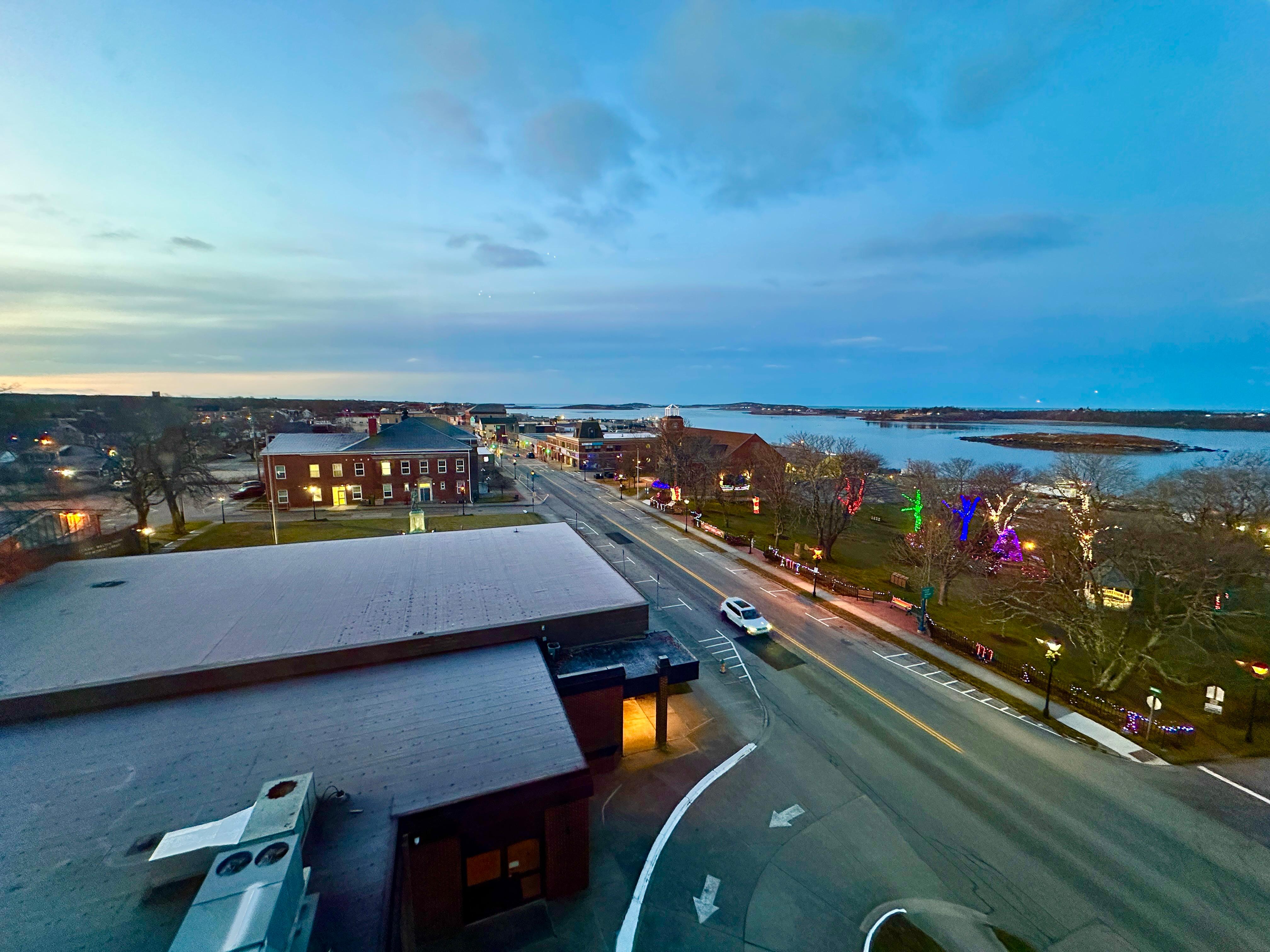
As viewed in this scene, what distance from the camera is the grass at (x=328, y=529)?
124 ft

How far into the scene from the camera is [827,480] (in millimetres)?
40906

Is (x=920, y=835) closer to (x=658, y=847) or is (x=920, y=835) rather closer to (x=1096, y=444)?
(x=658, y=847)

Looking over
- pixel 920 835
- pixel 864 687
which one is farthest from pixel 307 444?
pixel 920 835

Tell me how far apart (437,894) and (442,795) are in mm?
2197

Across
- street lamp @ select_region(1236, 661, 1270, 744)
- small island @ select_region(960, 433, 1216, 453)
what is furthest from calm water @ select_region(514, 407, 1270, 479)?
street lamp @ select_region(1236, 661, 1270, 744)

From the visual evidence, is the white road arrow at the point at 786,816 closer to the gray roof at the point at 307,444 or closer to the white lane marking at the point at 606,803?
the white lane marking at the point at 606,803

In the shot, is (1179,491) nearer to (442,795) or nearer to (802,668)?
(802,668)

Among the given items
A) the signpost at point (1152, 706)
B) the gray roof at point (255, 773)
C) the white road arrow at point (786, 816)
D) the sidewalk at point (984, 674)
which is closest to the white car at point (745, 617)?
the sidewalk at point (984, 674)

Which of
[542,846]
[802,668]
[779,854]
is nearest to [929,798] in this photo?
[779,854]

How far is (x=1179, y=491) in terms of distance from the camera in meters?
32.8

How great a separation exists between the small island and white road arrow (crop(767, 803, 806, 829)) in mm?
60614

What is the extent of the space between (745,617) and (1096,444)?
10490cm

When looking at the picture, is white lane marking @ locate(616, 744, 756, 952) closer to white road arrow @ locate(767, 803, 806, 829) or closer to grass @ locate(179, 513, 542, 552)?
white road arrow @ locate(767, 803, 806, 829)

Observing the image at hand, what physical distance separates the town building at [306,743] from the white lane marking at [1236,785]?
17035mm
